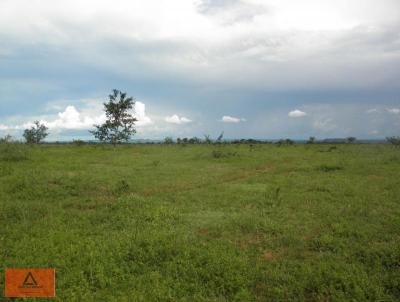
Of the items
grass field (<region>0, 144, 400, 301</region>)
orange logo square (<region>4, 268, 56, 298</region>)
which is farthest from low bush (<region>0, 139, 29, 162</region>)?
orange logo square (<region>4, 268, 56, 298</region>)

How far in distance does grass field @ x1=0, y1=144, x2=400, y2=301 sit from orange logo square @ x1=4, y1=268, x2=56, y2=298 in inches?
83.2

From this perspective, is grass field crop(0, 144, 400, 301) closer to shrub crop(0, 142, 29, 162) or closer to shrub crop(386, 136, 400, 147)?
shrub crop(0, 142, 29, 162)

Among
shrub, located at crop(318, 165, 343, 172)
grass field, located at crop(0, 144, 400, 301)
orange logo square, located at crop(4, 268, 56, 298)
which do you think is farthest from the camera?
shrub, located at crop(318, 165, 343, 172)

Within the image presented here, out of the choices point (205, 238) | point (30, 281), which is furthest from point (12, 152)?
point (30, 281)

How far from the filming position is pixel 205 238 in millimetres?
9320

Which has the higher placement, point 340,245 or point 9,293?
point 9,293

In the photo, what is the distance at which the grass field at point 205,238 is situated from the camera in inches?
271

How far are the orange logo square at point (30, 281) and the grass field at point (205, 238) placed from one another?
2.11m

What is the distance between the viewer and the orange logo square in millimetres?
4398

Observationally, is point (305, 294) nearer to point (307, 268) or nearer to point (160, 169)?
point (307, 268)

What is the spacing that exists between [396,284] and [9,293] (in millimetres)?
6501

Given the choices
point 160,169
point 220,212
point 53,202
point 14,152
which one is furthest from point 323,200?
point 14,152

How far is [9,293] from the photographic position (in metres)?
4.34

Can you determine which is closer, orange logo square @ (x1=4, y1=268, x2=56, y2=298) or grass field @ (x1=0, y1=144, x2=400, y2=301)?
orange logo square @ (x1=4, y1=268, x2=56, y2=298)
